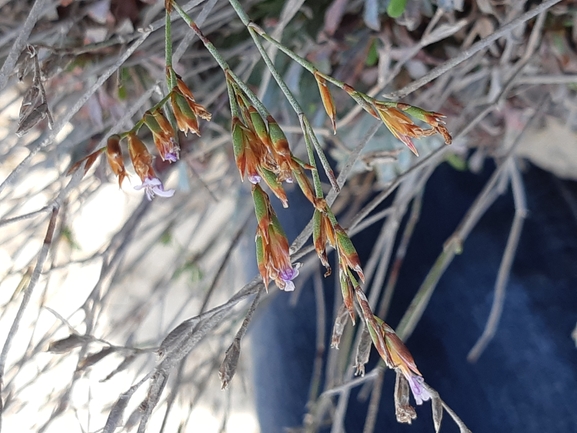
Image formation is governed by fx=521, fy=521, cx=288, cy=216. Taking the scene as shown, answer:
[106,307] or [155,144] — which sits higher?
[106,307]

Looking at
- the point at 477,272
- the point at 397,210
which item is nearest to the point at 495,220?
the point at 477,272

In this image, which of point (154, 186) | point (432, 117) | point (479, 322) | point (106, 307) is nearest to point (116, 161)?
point (154, 186)

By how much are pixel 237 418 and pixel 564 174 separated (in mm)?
773

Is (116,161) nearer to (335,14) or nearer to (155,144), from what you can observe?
(155,144)

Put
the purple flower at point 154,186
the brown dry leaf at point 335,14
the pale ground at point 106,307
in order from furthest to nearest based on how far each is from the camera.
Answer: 1. the pale ground at point 106,307
2. the brown dry leaf at point 335,14
3. the purple flower at point 154,186

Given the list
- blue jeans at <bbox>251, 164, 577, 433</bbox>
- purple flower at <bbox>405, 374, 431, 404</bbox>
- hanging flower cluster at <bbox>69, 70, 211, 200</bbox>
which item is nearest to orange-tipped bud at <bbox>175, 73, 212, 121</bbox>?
hanging flower cluster at <bbox>69, 70, 211, 200</bbox>

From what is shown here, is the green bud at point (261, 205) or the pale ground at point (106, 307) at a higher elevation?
the pale ground at point (106, 307)

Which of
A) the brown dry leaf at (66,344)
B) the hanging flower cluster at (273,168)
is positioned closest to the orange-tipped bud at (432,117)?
the hanging flower cluster at (273,168)

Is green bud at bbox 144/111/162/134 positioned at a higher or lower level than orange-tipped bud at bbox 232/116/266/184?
higher

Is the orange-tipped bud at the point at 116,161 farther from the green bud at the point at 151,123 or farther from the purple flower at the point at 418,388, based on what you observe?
the purple flower at the point at 418,388

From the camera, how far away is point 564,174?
0.58 m

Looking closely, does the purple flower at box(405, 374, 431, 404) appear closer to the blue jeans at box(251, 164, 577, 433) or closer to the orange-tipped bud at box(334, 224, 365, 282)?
the orange-tipped bud at box(334, 224, 365, 282)

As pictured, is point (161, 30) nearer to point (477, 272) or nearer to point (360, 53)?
point (360, 53)

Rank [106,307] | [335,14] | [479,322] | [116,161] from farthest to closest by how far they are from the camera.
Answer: [106,307]
[479,322]
[335,14]
[116,161]
